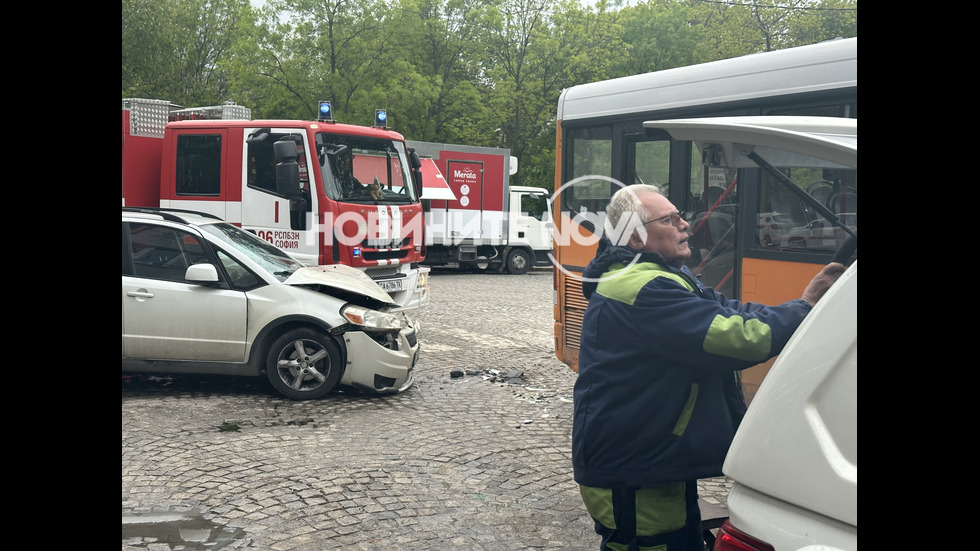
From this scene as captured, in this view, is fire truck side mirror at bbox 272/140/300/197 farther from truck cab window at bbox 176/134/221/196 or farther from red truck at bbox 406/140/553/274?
red truck at bbox 406/140/553/274

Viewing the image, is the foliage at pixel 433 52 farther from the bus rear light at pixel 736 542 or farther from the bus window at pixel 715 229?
the bus rear light at pixel 736 542

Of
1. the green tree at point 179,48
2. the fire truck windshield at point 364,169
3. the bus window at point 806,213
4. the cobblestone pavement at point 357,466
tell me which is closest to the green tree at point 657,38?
the green tree at point 179,48

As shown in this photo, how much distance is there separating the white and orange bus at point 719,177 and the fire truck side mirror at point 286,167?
13.4 ft

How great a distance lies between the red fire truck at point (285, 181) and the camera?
11.0 meters

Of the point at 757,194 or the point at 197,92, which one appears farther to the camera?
the point at 197,92

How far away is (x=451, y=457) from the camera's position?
5910 mm

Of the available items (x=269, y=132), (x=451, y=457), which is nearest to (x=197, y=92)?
(x=269, y=132)

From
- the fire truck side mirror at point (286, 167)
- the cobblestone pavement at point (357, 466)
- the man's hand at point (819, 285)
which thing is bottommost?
the cobblestone pavement at point (357, 466)

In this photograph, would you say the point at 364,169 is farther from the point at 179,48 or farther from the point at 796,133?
the point at 179,48
